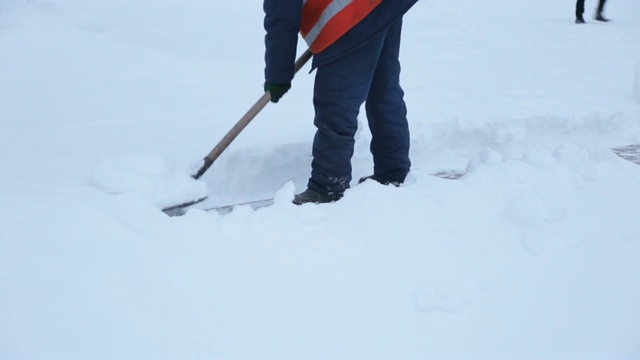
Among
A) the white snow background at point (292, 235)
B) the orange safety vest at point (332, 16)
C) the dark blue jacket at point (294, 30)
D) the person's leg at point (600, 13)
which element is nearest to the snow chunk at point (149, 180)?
the white snow background at point (292, 235)

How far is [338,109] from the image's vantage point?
7.49ft

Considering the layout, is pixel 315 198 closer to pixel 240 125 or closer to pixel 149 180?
pixel 240 125

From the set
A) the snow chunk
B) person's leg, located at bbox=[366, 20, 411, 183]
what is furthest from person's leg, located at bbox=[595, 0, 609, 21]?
the snow chunk

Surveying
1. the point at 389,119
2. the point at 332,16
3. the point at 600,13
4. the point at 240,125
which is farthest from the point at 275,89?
the point at 600,13

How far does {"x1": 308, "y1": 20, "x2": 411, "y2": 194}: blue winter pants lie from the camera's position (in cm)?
225

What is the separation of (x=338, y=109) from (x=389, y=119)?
338mm

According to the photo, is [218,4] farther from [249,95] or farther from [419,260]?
[419,260]

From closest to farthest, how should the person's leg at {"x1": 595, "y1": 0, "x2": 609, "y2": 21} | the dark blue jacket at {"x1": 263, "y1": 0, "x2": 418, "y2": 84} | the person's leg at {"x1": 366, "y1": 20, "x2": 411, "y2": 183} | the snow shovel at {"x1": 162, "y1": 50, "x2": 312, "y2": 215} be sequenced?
the dark blue jacket at {"x1": 263, "y1": 0, "x2": 418, "y2": 84}, the snow shovel at {"x1": 162, "y1": 50, "x2": 312, "y2": 215}, the person's leg at {"x1": 366, "y1": 20, "x2": 411, "y2": 183}, the person's leg at {"x1": 595, "y1": 0, "x2": 609, "y2": 21}

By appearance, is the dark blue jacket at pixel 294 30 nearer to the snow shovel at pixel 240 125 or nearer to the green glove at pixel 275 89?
the green glove at pixel 275 89

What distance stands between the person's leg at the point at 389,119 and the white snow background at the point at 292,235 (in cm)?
26

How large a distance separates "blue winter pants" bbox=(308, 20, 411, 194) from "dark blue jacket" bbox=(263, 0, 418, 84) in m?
0.04

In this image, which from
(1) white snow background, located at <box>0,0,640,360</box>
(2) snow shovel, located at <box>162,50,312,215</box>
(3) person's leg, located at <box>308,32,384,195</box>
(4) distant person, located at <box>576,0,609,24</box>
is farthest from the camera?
(4) distant person, located at <box>576,0,609,24</box>

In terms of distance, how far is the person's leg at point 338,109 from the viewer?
2.24 meters

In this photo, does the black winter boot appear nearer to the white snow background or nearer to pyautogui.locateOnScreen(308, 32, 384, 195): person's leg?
pyautogui.locateOnScreen(308, 32, 384, 195): person's leg
